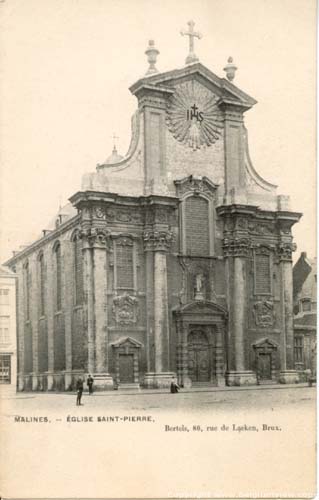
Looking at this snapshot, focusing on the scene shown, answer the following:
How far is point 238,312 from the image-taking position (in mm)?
25625

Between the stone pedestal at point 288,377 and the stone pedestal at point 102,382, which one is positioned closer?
the stone pedestal at point 102,382

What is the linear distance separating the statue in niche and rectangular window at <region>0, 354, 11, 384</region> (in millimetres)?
6797

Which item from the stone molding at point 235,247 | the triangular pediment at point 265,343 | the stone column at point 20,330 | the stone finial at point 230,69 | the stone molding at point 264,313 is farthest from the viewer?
the stone molding at point 264,313

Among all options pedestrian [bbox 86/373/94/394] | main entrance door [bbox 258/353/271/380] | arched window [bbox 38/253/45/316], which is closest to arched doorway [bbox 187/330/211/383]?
main entrance door [bbox 258/353/271/380]

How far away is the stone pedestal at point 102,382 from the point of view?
23156 mm

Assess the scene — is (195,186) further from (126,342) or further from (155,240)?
(126,342)

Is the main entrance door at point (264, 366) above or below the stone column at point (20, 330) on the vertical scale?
below

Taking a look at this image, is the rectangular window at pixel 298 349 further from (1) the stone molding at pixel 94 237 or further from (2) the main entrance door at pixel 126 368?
(1) the stone molding at pixel 94 237

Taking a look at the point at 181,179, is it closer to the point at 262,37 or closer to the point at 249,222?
the point at 249,222

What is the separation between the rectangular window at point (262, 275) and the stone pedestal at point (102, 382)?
6293 millimetres

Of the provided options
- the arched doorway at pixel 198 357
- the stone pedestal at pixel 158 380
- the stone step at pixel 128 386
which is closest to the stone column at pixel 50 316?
the stone step at pixel 128 386

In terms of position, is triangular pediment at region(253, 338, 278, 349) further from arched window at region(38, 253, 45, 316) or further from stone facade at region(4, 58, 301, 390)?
arched window at region(38, 253, 45, 316)

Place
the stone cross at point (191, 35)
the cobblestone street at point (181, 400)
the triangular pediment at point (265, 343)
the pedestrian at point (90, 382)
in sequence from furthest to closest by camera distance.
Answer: the triangular pediment at point (265, 343) < the pedestrian at point (90, 382) < the stone cross at point (191, 35) < the cobblestone street at point (181, 400)

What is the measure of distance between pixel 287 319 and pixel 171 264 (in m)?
4.62
